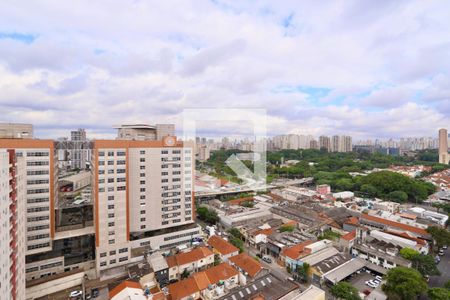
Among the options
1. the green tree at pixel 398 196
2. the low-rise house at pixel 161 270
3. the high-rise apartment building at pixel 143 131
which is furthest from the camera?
the green tree at pixel 398 196

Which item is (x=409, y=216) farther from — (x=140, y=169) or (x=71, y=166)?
(x=71, y=166)

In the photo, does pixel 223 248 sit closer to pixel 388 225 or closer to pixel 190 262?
pixel 190 262

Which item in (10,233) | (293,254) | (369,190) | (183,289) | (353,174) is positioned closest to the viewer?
(10,233)

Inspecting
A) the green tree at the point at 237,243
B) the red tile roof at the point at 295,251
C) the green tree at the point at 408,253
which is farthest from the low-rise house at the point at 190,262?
the green tree at the point at 408,253

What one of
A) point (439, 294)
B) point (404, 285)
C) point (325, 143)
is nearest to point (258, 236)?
point (404, 285)

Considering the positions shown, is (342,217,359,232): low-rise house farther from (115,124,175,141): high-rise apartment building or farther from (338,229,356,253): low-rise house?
(115,124,175,141): high-rise apartment building

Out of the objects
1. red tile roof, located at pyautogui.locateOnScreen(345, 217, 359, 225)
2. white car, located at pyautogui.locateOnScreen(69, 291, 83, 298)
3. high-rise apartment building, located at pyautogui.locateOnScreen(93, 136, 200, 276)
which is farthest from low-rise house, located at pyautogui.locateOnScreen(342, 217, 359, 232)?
white car, located at pyautogui.locateOnScreen(69, 291, 83, 298)

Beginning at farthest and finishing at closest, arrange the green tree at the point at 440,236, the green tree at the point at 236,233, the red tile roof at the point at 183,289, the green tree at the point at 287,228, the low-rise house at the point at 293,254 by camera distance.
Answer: the green tree at the point at 287,228
the green tree at the point at 236,233
the green tree at the point at 440,236
the low-rise house at the point at 293,254
the red tile roof at the point at 183,289

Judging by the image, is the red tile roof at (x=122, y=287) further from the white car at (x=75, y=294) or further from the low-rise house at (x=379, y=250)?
the low-rise house at (x=379, y=250)
